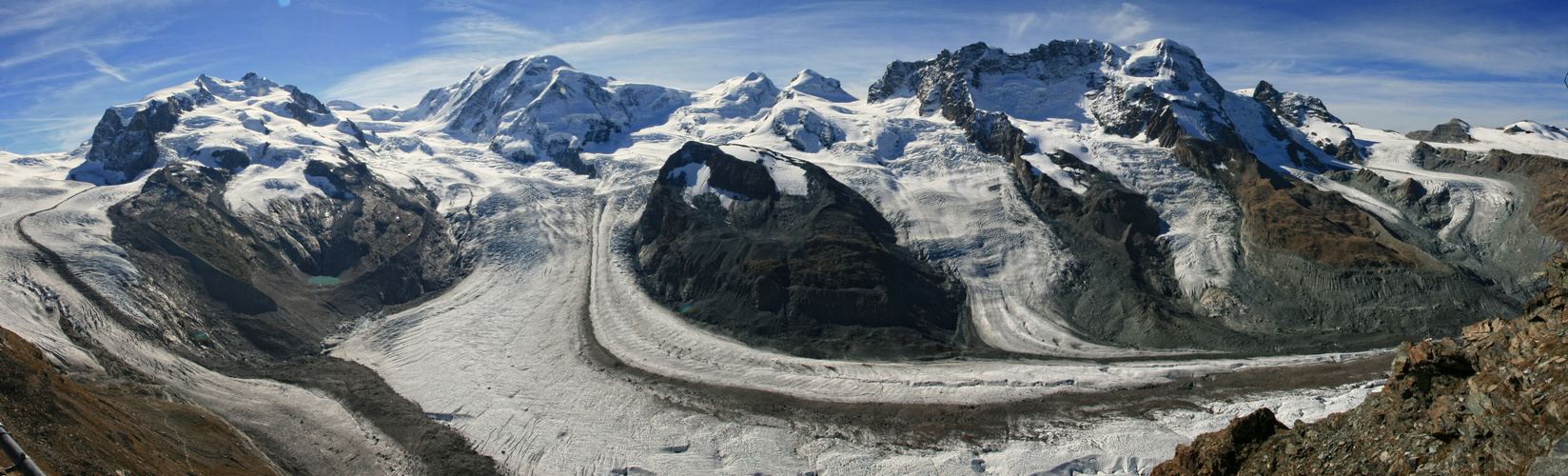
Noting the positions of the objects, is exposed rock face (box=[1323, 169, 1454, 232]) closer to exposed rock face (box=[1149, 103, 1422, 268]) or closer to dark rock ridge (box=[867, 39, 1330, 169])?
exposed rock face (box=[1149, 103, 1422, 268])

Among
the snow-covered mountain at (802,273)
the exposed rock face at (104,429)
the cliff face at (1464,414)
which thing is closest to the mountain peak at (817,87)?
the snow-covered mountain at (802,273)

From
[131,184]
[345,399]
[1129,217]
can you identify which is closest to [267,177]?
[131,184]

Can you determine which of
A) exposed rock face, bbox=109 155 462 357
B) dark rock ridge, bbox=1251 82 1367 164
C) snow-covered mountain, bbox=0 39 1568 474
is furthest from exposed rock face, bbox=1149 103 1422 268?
exposed rock face, bbox=109 155 462 357

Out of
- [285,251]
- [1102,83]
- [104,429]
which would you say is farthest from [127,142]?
[1102,83]

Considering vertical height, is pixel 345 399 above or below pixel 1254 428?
below

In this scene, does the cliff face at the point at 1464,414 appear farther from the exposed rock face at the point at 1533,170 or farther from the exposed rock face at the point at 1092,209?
the exposed rock face at the point at 1533,170

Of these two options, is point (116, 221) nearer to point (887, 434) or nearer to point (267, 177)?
point (267, 177)

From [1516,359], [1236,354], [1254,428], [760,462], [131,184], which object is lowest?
[760,462]
